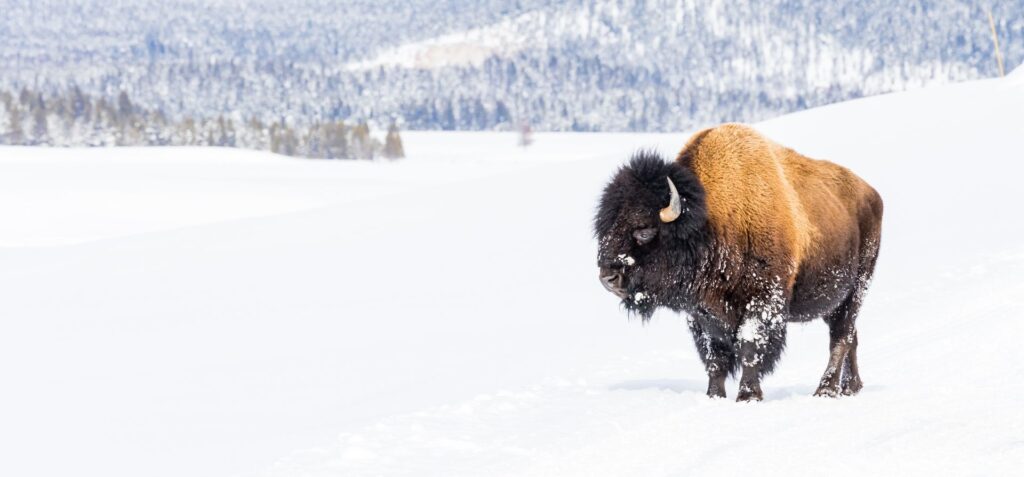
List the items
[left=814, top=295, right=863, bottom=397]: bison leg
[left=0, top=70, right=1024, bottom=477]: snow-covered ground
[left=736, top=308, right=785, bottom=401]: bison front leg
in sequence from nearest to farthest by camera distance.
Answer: [left=0, top=70, right=1024, bottom=477]: snow-covered ground → [left=736, top=308, right=785, bottom=401]: bison front leg → [left=814, top=295, right=863, bottom=397]: bison leg

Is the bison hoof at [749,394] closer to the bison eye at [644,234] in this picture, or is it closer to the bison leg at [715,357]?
the bison leg at [715,357]

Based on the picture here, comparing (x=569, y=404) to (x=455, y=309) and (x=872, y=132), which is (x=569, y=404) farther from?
(x=872, y=132)

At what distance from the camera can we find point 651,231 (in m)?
5.57

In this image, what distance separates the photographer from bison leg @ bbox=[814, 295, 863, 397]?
5.83 m

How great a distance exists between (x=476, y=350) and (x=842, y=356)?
3558 mm

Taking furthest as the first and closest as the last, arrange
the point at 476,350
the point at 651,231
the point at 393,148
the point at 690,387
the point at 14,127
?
the point at 393,148, the point at 14,127, the point at 476,350, the point at 690,387, the point at 651,231

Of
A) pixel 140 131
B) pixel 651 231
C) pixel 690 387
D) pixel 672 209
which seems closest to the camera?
pixel 672 209

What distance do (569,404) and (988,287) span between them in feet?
16.1

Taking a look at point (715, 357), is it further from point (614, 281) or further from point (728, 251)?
point (614, 281)

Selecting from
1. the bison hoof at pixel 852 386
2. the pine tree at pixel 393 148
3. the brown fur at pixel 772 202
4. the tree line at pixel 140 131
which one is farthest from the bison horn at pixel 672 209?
the pine tree at pixel 393 148

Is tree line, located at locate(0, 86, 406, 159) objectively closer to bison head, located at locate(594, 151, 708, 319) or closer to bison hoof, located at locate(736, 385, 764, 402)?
bison head, located at locate(594, 151, 708, 319)

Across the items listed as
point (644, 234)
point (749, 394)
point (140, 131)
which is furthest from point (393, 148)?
point (749, 394)

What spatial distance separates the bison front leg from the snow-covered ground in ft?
0.72

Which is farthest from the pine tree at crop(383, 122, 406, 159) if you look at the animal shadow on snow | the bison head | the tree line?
the bison head
